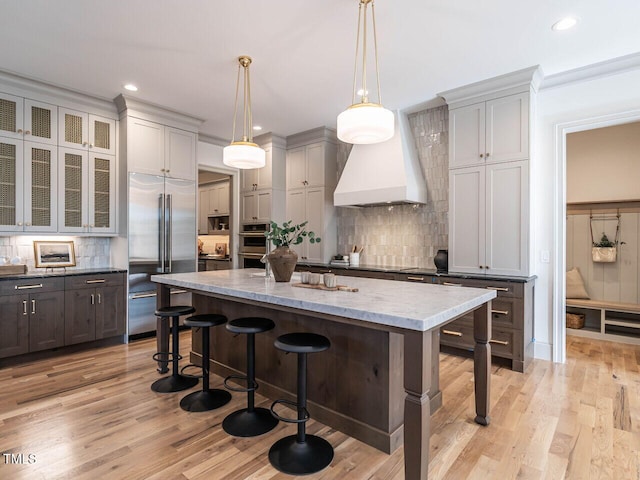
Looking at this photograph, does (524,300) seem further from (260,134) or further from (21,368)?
(21,368)

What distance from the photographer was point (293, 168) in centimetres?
580

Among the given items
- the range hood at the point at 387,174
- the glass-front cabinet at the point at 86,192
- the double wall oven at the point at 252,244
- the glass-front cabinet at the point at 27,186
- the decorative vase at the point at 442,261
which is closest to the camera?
the glass-front cabinet at the point at 27,186

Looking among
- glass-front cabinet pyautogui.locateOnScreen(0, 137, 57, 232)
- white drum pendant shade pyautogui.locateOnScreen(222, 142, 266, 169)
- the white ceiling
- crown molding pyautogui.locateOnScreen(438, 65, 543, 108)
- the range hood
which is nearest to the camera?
the white ceiling

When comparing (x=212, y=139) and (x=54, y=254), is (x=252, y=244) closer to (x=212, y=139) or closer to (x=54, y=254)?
(x=212, y=139)

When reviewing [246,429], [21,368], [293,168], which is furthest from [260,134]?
[246,429]

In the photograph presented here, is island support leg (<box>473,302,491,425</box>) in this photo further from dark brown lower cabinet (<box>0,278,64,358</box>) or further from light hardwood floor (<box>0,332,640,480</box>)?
dark brown lower cabinet (<box>0,278,64,358</box>)

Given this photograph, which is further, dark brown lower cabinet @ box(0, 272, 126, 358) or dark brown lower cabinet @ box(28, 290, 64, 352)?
dark brown lower cabinet @ box(28, 290, 64, 352)

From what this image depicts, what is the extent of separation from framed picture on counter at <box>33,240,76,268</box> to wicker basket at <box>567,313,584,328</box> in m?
6.46

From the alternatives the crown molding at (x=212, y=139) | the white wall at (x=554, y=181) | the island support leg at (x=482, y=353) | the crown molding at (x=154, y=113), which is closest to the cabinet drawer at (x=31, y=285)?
the crown molding at (x=154, y=113)

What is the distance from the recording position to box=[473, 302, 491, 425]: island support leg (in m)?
2.26

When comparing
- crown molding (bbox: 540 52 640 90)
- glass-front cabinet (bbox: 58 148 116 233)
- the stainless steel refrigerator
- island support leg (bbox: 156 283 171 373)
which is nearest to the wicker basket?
crown molding (bbox: 540 52 640 90)

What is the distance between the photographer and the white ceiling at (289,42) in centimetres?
255

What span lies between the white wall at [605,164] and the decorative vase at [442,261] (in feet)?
7.66

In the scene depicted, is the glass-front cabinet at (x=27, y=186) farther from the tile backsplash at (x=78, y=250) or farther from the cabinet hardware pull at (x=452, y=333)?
the cabinet hardware pull at (x=452, y=333)
